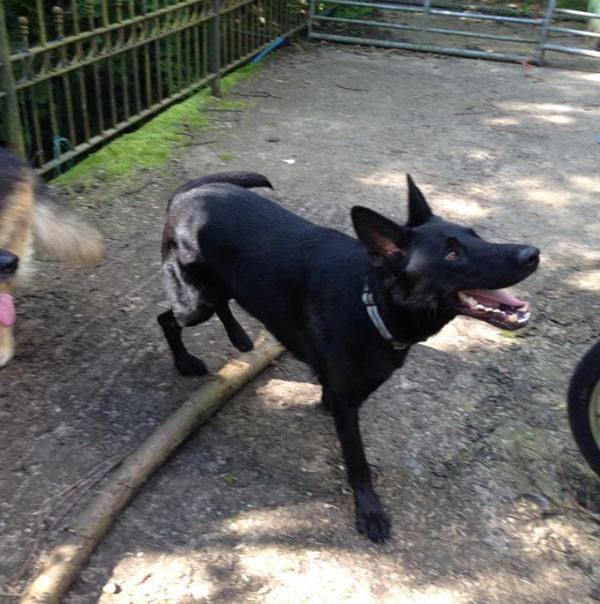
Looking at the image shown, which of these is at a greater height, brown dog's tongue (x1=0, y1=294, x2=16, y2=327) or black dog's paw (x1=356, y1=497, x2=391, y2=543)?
brown dog's tongue (x1=0, y1=294, x2=16, y2=327)

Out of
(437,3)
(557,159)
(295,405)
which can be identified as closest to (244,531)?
(295,405)

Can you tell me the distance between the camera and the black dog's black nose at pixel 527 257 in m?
2.50

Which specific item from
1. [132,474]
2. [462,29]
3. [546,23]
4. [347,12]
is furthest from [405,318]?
[462,29]

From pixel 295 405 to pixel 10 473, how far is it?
129cm

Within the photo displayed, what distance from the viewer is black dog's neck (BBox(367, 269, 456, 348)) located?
2.64 metres

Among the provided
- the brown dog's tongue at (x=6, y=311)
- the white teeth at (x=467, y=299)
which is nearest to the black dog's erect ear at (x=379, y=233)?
the white teeth at (x=467, y=299)

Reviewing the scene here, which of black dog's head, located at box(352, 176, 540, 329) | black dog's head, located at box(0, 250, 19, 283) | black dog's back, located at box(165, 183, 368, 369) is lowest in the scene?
black dog's head, located at box(0, 250, 19, 283)

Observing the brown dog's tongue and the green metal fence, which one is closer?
the brown dog's tongue

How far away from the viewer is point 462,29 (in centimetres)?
1069

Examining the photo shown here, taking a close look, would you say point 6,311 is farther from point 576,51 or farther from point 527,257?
point 576,51

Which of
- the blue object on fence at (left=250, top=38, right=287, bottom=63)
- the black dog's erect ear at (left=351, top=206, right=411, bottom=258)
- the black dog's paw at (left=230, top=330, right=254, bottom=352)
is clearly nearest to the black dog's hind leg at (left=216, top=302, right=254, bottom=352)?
the black dog's paw at (left=230, top=330, right=254, bottom=352)

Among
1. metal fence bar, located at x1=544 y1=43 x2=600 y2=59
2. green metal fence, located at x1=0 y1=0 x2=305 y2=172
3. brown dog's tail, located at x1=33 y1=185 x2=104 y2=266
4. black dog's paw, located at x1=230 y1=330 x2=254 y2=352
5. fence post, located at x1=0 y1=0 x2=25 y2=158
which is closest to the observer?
black dog's paw, located at x1=230 y1=330 x2=254 y2=352

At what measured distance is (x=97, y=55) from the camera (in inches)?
223

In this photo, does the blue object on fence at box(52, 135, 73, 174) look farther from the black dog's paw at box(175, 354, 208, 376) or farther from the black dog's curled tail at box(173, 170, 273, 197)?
the black dog's paw at box(175, 354, 208, 376)
